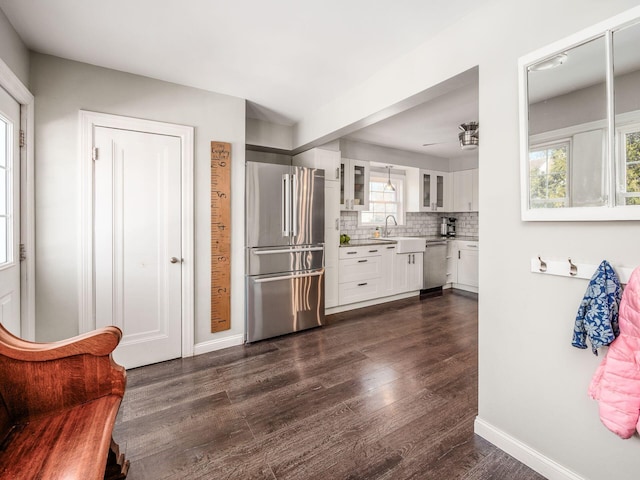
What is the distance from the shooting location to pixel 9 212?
1.98 metres

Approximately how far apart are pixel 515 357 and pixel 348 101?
2.42 metres

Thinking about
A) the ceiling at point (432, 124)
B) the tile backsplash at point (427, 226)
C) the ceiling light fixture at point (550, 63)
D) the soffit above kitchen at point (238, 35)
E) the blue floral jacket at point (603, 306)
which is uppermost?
the ceiling at point (432, 124)

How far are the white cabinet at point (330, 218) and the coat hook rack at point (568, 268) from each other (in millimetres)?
2710

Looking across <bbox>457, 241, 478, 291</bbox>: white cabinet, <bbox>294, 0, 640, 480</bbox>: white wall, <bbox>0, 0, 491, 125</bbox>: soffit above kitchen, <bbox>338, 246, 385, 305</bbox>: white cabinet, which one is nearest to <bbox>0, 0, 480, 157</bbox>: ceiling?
<bbox>0, 0, 491, 125</bbox>: soffit above kitchen

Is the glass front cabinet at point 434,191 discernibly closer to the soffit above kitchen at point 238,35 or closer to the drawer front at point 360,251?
the drawer front at point 360,251

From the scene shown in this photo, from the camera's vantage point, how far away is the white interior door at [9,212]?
6.14 feet

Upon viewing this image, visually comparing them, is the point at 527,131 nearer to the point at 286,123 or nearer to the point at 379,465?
the point at 379,465

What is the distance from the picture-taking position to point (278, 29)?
1.97 m

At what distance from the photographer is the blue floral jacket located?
3.92ft

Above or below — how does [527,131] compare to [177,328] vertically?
above

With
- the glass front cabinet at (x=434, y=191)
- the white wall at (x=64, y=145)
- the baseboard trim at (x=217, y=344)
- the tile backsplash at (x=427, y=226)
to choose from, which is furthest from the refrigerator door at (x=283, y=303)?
the glass front cabinet at (x=434, y=191)

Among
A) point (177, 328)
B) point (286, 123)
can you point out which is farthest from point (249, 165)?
point (177, 328)

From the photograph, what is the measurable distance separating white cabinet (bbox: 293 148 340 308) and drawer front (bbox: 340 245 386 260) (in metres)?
0.13

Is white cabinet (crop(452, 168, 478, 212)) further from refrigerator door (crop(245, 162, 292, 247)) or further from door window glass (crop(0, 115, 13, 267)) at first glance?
door window glass (crop(0, 115, 13, 267))
